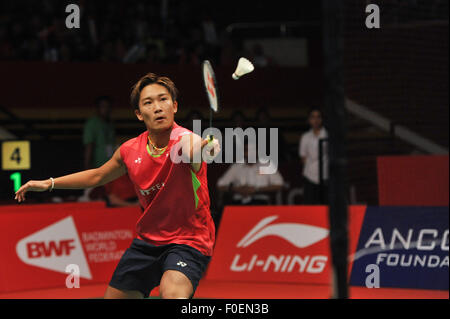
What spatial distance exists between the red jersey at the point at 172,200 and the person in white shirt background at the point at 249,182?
622 cm

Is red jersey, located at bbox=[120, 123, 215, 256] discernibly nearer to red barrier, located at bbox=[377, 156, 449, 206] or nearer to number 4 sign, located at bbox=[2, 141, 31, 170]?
number 4 sign, located at bbox=[2, 141, 31, 170]

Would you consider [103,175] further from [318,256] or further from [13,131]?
[13,131]

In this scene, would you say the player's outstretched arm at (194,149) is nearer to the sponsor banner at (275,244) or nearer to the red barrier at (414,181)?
the sponsor banner at (275,244)

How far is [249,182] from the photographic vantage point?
1148 centimetres

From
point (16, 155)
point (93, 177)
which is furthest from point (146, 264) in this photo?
point (16, 155)

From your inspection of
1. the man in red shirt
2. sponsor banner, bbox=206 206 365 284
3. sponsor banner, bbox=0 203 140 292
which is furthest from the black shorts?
sponsor banner, bbox=206 206 365 284

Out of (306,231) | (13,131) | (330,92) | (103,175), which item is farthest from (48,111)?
(330,92)

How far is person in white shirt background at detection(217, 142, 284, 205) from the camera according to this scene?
11.4 m

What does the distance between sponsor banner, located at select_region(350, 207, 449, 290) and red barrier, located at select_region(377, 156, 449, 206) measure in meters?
0.89

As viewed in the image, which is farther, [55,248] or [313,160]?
[313,160]

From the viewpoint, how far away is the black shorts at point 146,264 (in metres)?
5.00

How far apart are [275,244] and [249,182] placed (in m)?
1.05

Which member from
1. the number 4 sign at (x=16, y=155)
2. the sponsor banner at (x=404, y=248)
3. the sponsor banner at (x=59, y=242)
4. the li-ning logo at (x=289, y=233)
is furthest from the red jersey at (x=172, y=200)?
the li-ning logo at (x=289, y=233)

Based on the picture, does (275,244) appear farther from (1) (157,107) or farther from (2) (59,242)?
(1) (157,107)
